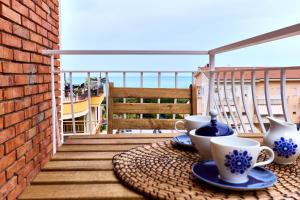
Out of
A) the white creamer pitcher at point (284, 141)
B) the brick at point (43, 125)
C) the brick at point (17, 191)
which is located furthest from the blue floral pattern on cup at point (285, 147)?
the brick at point (43, 125)

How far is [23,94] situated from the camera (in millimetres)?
1395

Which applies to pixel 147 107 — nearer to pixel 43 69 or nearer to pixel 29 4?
pixel 43 69

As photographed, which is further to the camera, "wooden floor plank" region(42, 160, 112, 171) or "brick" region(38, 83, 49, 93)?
"brick" region(38, 83, 49, 93)

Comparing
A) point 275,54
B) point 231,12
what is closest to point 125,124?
point 275,54

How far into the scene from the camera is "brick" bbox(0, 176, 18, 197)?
3.47ft

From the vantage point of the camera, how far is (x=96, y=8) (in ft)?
19.4

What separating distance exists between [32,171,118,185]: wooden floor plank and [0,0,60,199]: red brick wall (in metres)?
0.26

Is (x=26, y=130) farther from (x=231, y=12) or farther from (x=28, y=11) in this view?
(x=231, y=12)

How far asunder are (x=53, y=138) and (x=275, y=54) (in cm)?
208

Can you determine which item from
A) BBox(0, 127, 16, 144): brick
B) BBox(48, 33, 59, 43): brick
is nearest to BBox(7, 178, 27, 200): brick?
BBox(0, 127, 16, 144): brick

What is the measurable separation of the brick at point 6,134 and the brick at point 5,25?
16.7 inches

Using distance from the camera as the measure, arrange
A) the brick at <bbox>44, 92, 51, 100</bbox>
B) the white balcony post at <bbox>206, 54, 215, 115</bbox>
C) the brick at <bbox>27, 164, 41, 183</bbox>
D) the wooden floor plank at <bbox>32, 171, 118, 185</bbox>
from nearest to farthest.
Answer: the wooden floor plank at <bbox>32, 171, 118, 185</bbox> < the brick at <bbox>27, 164, 41, 183</bbox> < the brick at <bbox>44, 92, 51, 100</bbox> < the white balcony post at <bbox>206, 54, 215, 115</bbox>

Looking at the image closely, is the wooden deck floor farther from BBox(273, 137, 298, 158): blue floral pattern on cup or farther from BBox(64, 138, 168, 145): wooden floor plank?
BBox(273, 137, 298, 158): blue floral pattern on cup

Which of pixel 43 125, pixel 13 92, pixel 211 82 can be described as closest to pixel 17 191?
pixel 13 92
